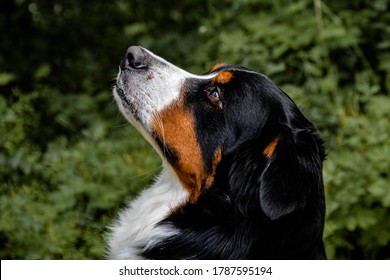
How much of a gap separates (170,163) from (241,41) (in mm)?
2793

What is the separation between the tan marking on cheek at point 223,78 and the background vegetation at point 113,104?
104cm

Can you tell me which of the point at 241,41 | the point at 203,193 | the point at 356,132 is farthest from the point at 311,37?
the point at 203,193

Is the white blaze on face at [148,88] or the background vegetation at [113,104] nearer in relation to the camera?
the white blaze on face at [148,88]

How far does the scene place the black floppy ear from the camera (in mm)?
3109

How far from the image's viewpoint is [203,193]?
3.51 metres

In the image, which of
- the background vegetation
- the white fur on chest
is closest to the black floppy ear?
the white fur on chest

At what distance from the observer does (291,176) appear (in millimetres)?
3182

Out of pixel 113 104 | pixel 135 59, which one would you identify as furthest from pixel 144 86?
pixel 113 104

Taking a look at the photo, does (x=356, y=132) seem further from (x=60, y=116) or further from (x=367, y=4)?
(x=60, y=116)

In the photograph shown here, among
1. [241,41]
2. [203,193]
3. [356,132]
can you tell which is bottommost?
[356,132]

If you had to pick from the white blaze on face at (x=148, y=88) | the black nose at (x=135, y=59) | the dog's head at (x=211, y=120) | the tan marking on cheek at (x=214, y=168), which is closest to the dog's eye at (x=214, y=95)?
the dog's head at (x=211, y=120)

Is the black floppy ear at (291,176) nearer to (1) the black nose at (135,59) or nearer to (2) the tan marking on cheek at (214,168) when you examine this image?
(2) the tan marking on cheek at (214,168)

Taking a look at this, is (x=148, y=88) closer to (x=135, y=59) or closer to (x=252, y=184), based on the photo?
(x=135, y=59)

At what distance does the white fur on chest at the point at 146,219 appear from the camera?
3549 millimetres
